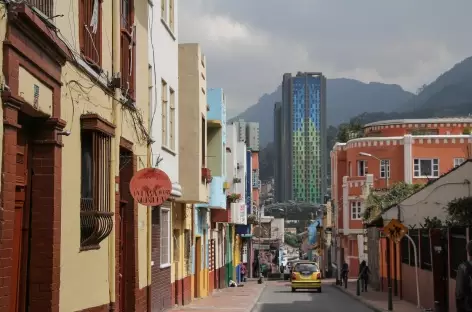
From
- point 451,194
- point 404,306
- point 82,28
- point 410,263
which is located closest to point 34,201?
point 82,28

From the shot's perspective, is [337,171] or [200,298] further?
[337,171]

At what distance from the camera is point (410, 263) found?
29641 mm

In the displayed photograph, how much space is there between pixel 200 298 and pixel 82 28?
2077 centimetres

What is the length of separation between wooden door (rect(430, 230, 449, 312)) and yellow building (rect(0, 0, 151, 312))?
11097mm

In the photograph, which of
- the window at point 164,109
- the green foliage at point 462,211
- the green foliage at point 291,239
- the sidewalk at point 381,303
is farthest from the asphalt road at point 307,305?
the green foliage at point 291,239

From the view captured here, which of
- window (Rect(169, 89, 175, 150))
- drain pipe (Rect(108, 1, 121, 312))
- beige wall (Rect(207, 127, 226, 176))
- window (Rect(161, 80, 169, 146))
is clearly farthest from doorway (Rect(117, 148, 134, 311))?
beige wall (Rect(207, 127, 226, 176))

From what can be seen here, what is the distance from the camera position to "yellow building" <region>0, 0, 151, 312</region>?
26.9 feet

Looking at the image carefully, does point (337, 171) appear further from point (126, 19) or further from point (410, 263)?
point (126, 19)

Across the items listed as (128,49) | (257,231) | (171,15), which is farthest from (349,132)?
(128,49)

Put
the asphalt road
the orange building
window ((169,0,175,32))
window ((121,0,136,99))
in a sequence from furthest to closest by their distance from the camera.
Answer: the orange building < the asphalt road < window ((169,0,175,32)) < window ((121,0,136,99))

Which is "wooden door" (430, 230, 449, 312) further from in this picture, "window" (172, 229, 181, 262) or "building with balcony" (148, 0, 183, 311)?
"window" (172, 229, 181, 262)

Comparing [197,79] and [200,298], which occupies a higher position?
[197,79]

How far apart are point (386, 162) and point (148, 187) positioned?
4280cm

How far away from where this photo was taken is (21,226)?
375 inches
